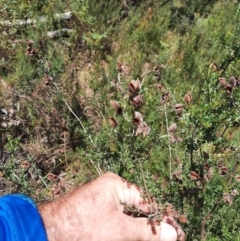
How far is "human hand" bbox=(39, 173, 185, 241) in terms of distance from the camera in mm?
1537

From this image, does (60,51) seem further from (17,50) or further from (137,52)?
(137,52)

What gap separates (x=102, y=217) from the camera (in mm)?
1564

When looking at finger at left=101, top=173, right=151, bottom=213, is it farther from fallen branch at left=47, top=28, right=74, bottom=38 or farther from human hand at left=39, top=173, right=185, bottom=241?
fallen branch at left=47, top=28, right=74, bottom=38

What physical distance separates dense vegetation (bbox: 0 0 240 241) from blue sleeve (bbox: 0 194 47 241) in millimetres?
1214

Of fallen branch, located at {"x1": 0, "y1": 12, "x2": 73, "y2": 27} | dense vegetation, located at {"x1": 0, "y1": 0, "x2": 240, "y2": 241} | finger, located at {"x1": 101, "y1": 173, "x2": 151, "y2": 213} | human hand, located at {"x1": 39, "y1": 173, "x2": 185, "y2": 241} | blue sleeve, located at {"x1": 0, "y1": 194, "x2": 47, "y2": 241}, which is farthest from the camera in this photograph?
fallen branch, located at {"x1": 0, "y1": 12, "x2": 73, "y2": 27}

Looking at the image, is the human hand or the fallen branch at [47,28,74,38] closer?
the human hand

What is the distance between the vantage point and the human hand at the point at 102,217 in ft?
5.04

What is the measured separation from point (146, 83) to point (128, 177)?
141 cm

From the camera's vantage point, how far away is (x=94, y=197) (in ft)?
5.36

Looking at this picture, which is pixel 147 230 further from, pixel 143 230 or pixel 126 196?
pixel 126 196

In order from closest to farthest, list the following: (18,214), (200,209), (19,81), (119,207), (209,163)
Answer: (18,214) → (119,207) → (209,163) → (200,209) → (19,81)

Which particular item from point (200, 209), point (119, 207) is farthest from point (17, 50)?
point (119, 207)

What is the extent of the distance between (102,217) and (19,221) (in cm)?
30

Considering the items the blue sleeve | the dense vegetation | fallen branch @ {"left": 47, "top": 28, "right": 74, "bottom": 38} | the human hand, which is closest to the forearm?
the human hand
